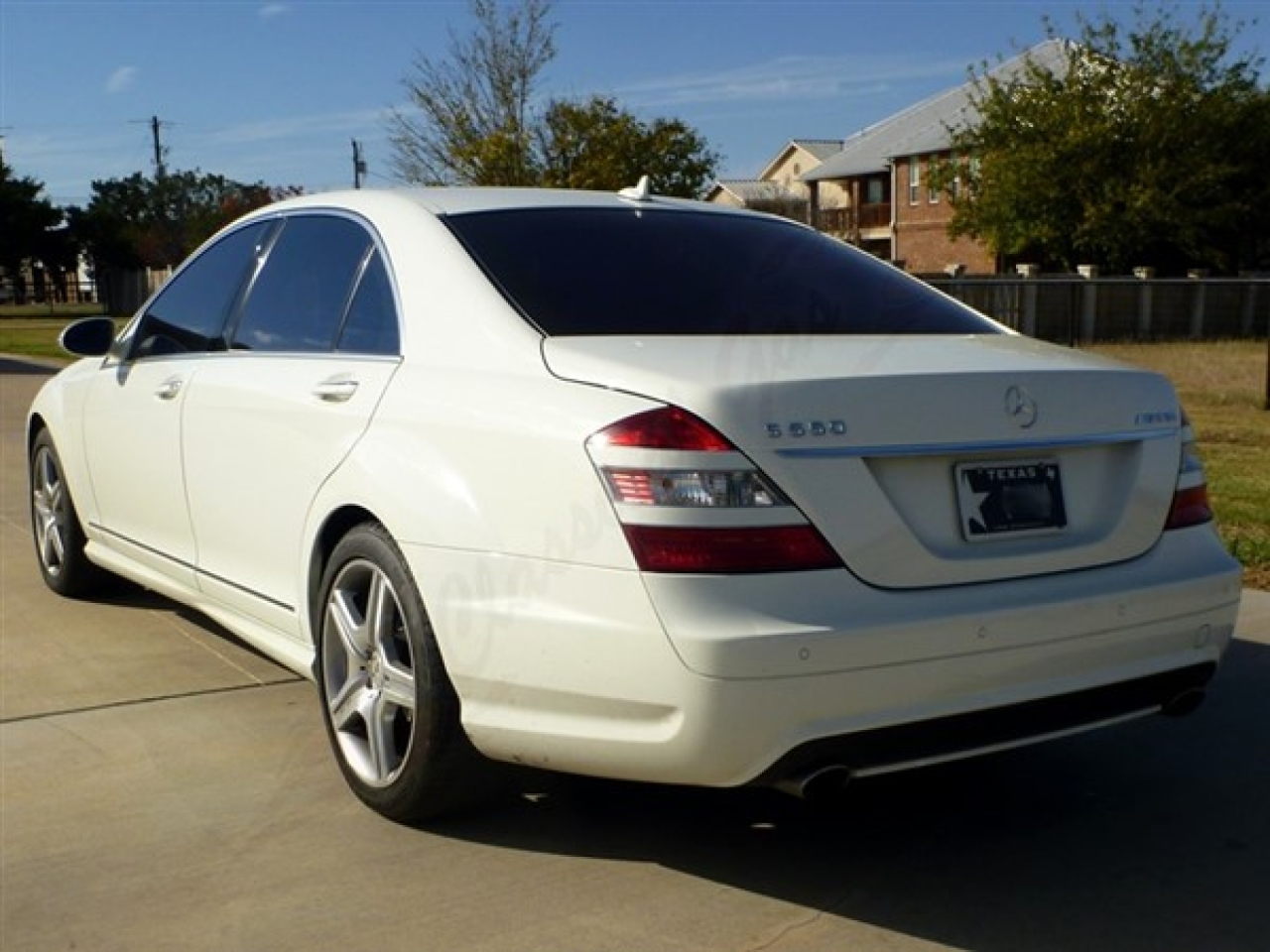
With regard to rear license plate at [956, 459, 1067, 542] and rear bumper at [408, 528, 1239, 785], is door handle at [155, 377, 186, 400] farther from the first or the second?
rear license plate at [956, 459, 1067, 542]

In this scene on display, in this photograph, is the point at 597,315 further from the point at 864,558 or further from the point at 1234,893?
the point at 1234,893

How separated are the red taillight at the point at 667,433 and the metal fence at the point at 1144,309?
1023 inches

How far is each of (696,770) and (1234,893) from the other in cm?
134

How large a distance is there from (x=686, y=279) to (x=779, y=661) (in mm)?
1413

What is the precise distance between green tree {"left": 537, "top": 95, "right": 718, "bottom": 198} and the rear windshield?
22.7m

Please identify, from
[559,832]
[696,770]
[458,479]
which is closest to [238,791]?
[559,832]

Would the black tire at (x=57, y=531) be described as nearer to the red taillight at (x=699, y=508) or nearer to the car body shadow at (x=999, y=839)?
the car body shadow at (x=999, y=839)

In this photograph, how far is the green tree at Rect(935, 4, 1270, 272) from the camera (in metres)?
37.0

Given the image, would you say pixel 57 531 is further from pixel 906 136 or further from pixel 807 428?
pixel 906 136

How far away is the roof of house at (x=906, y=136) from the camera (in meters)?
53.1

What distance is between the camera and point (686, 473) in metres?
3.12

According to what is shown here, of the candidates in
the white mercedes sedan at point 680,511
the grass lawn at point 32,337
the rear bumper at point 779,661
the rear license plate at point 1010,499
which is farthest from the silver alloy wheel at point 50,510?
the grass lawn at point 32,337

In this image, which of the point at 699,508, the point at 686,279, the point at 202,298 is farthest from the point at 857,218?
the point at 699,508

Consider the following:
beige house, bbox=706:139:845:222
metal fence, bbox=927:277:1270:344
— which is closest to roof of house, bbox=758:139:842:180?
beige house, bbox=706:139:845:222
